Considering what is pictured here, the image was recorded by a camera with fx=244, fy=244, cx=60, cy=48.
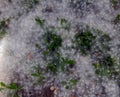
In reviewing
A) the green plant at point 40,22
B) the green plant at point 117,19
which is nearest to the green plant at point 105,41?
the green plant at point 117,19

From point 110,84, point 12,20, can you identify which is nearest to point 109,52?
point 110,84

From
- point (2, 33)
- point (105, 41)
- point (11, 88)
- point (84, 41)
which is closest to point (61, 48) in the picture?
point (84, 41)

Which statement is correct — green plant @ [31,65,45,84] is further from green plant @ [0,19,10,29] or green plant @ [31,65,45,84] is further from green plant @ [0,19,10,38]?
green plant @ [0,19,10,29]

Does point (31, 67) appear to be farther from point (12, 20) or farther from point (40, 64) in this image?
point (12, 20)

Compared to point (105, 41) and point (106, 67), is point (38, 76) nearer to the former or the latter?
point (106, 67)

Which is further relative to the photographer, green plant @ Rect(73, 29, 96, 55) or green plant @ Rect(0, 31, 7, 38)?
green plant @ Rect(0, 31, 7, 38)

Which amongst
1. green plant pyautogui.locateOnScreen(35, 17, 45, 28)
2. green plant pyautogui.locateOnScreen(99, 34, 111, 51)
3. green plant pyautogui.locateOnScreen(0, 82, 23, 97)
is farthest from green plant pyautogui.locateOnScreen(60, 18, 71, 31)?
green plant pyautogui.locateOnScreen(0, 82, 23, 97)

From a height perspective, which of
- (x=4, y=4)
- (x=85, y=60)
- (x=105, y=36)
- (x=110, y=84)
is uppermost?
(x=4, y=4)

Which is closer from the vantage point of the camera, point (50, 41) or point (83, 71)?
point (83, 71)
